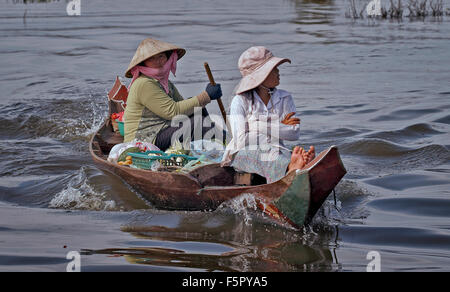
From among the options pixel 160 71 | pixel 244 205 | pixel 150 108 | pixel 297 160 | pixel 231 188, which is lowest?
pixel 244 205

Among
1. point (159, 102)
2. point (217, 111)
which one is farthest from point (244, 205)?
point (217, 111)

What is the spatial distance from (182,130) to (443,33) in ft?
39.6

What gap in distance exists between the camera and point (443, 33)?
1664cm

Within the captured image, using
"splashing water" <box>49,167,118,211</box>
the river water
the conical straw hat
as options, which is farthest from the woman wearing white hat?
"splashing water" <box>49,167,118,211</box>

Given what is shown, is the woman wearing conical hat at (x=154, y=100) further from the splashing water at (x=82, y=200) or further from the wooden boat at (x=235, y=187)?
the splashing water at (x=82, y=200)

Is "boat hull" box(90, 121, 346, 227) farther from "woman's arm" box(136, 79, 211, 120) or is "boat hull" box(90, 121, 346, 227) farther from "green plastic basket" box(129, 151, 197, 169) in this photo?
"woman's arm" box(136, 79, 211, 120)

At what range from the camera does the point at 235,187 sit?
5172 mm

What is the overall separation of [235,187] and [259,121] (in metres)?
0.54

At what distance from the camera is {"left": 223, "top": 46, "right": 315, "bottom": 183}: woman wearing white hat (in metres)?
5.04

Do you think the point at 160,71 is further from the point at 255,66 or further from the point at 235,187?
the point at 235,187

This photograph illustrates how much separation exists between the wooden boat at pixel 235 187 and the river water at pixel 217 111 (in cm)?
14

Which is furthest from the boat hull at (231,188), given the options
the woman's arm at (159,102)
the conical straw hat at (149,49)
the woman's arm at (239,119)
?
the conical straw hat at (149,49)

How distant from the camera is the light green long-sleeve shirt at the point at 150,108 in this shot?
624 centimetres
